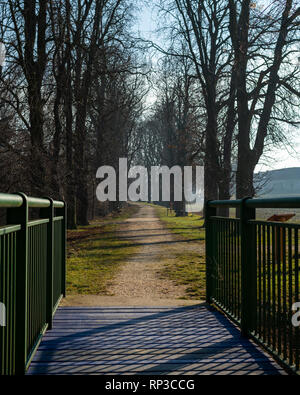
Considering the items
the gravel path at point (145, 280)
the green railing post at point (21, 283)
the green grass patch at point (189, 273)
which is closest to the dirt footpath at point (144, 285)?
Answer: the gravel path at point (145, 280)

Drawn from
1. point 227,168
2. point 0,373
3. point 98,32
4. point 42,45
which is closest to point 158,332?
point 0,373

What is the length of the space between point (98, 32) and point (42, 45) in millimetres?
4806

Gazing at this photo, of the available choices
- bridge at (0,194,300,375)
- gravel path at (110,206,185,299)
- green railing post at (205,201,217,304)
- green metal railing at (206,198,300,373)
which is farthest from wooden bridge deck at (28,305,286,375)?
gravel path at (110,206,185,299)

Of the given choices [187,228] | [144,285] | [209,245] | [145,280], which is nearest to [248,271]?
[209,245]

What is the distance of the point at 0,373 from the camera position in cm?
256

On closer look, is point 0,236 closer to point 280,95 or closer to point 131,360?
point 131,360

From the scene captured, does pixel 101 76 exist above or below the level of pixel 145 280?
above

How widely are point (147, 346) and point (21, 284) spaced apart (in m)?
1.50

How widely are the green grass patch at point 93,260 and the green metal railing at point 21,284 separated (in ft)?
12.2

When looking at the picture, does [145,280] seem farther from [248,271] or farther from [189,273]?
[248,271]

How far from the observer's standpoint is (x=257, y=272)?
13.6 ft

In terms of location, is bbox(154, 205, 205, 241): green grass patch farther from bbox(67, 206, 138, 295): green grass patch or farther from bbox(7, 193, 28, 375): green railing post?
bbox(7, 193, 28, 375): green railing post

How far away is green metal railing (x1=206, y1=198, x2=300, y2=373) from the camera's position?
11.2 ft

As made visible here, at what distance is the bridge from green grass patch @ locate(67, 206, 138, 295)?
2.94 metres
